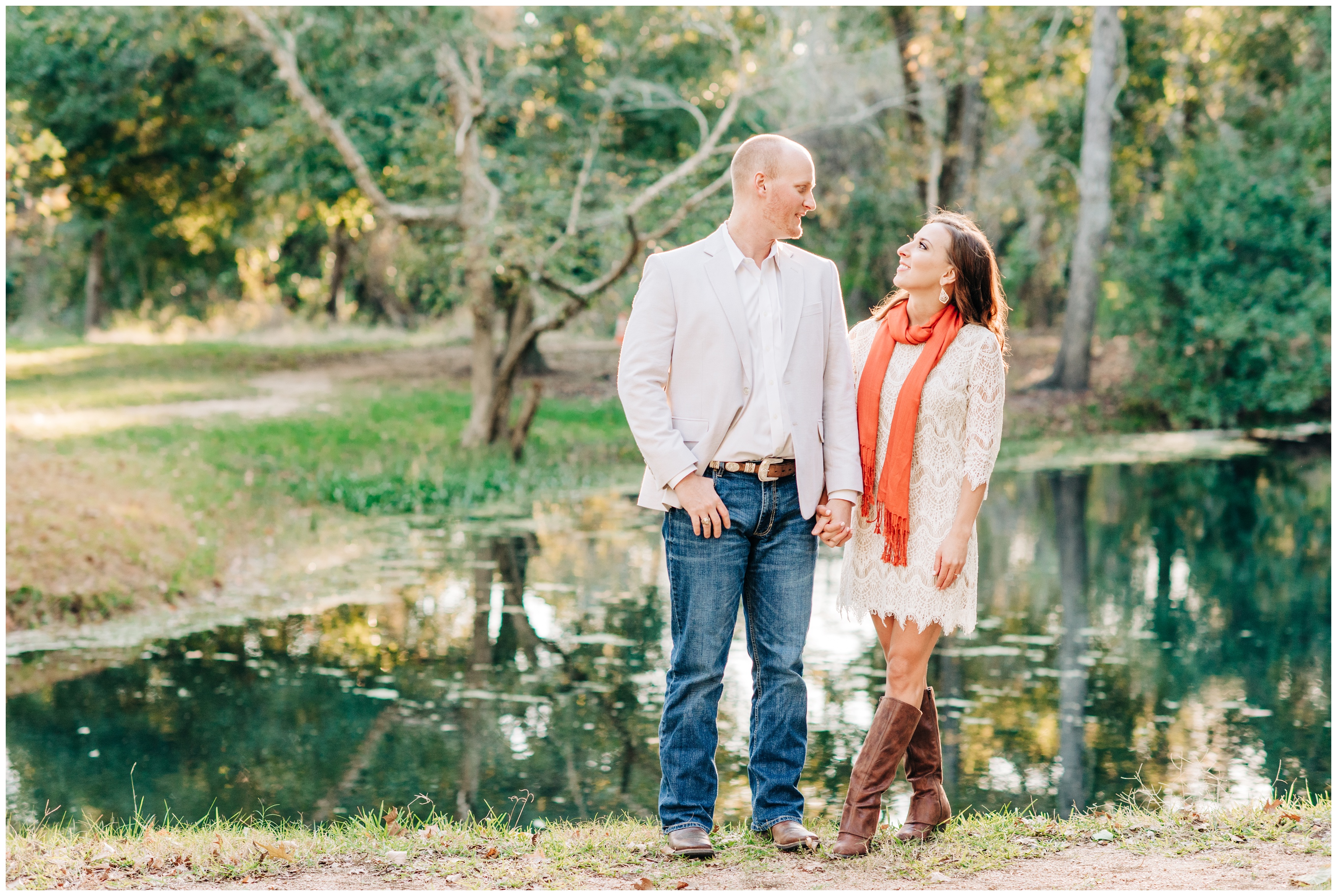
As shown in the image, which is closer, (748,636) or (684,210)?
(748,636)

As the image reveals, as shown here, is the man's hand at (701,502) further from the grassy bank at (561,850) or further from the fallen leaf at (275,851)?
the fallen leaf at (275,851)

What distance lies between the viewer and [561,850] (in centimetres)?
410

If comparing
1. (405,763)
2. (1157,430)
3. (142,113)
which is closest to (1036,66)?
(1157,430)

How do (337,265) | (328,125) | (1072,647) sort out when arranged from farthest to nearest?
(337,265), (328,125), (1072,647)

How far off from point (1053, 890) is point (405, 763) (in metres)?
3.01

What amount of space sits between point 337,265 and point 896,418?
111 feet

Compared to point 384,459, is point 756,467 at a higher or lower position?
higher

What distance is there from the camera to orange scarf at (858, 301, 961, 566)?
3.98 meters

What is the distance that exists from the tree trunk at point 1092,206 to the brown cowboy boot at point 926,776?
2102 centimetres

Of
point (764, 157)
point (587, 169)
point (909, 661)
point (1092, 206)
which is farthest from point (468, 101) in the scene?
point (1092, 206)

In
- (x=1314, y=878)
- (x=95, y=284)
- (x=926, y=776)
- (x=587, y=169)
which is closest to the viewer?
(x=1314, y=878)

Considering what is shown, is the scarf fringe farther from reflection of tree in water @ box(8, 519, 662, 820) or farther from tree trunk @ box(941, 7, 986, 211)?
tree trunk @ box(941, 7, 986, 211)

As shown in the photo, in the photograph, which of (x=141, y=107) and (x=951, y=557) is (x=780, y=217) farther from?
(x=141, y=107)

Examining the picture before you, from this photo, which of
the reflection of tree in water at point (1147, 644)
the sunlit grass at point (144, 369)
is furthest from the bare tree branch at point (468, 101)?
the sunlit grass at point (144, 369)
